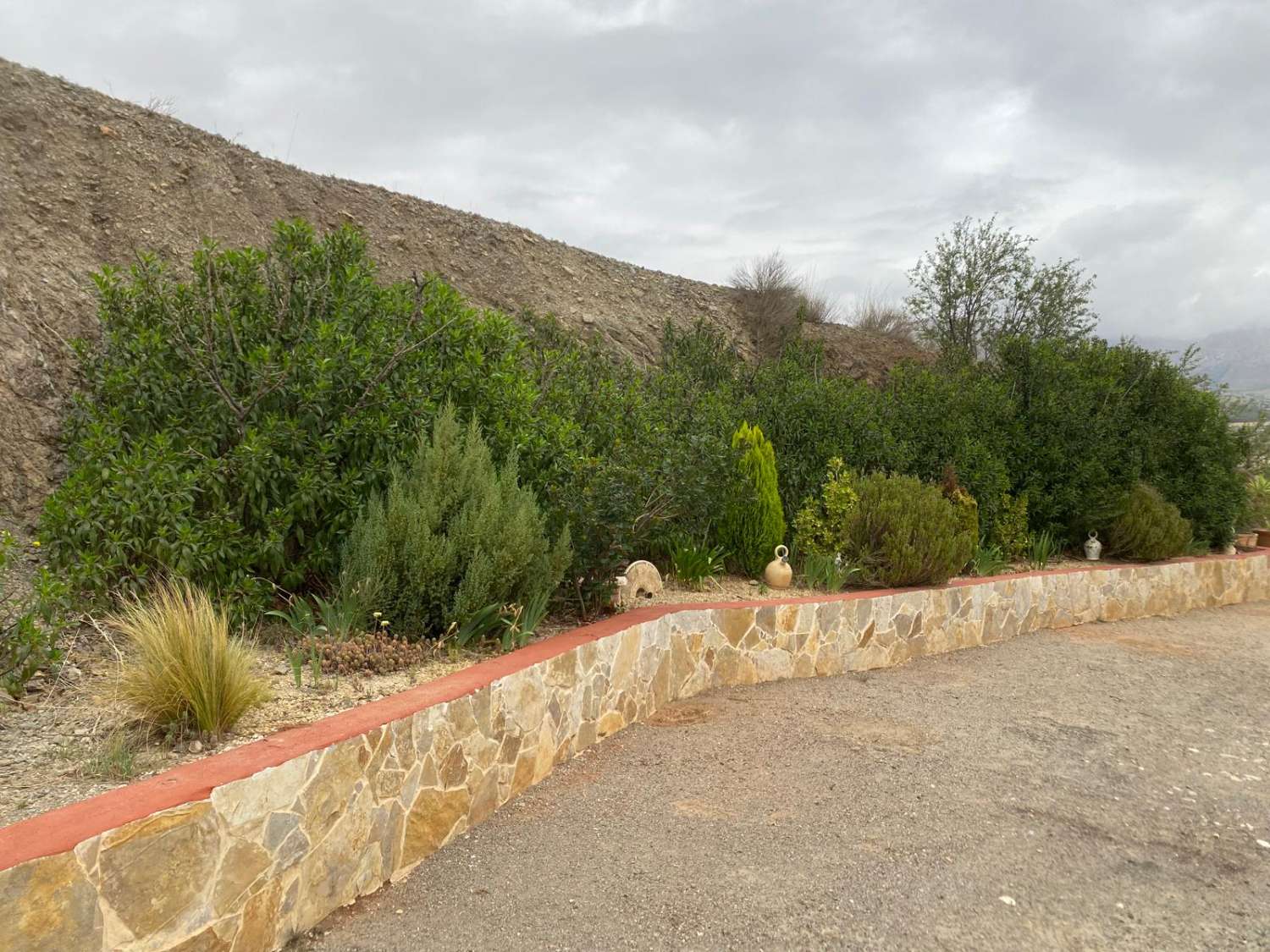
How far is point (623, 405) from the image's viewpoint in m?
7.61

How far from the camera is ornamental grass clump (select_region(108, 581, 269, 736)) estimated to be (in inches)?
144

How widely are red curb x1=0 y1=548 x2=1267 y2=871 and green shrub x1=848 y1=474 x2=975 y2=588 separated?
3.93 metres

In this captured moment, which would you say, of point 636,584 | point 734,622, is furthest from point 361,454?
point 734,622

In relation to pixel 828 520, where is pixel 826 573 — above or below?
below

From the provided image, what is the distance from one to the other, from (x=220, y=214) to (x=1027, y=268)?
15.8 m

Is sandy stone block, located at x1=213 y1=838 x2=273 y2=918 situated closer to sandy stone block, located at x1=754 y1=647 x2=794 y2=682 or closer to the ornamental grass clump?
the ornamental grass clump

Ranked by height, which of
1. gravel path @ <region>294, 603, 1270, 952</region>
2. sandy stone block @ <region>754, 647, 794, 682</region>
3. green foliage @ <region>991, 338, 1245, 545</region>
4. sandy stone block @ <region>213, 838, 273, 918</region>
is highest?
green foliage @ <region>991, 338, 1245, 545</region>

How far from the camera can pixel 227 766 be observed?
3.09 m

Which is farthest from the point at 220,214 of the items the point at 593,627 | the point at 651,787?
the point at 651,787

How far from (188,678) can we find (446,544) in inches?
66.9

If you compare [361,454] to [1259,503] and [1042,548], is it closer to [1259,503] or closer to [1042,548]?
[1042,548]

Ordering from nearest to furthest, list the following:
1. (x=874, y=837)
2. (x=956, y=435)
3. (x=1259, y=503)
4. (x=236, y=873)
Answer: (x=236, y=873)
(x=874, y=837)
(x=956, y=435)
(x=1259, y=503)

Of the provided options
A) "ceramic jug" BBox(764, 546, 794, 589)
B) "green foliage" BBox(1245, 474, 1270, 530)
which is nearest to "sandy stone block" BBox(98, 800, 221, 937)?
"ceramic jug" BBox(764, 546, 794, 589)

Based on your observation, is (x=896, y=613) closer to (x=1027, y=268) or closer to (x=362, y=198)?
(x=362, y=198)
